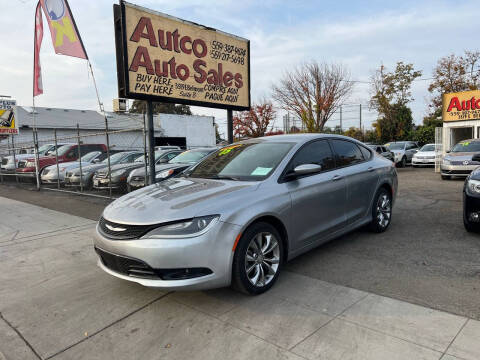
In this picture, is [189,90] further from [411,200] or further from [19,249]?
[411,200]

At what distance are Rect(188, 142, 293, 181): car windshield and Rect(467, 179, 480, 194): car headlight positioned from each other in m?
2.72

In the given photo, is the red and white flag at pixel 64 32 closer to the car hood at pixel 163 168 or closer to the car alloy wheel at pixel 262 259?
the car hood at pixel 163 168

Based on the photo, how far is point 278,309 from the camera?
10.4 feet

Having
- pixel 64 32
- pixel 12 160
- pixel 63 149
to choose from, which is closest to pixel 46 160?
pixel 63 149

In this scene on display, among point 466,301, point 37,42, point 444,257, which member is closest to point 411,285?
point 466,301

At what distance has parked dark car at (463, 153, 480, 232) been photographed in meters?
4.85

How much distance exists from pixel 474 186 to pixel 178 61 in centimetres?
552

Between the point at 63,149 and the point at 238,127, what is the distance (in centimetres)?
2865

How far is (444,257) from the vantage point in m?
4.30

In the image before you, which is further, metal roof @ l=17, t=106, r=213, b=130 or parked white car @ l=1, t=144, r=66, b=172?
metal roof @ l=17, t=106, r=213, b=130

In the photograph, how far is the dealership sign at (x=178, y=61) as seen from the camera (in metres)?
6.30

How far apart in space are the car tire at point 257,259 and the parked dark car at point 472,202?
3.04 meters

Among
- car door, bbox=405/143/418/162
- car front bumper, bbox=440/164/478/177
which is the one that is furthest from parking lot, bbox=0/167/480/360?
car door, bbox=405/143/418/162

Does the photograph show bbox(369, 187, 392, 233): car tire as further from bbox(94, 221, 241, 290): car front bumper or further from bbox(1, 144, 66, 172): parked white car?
bbox(1, 144, 66, 172): parked white car
